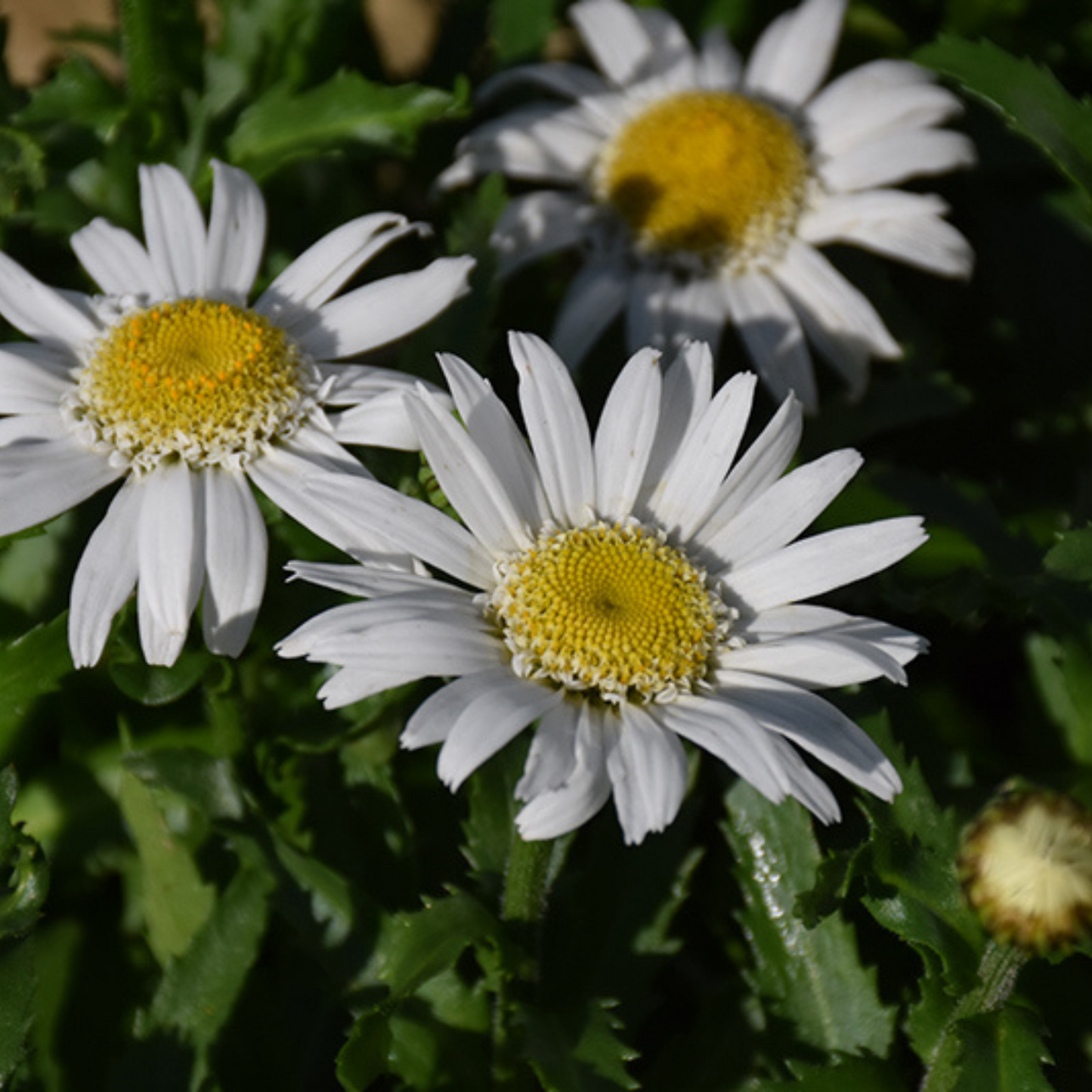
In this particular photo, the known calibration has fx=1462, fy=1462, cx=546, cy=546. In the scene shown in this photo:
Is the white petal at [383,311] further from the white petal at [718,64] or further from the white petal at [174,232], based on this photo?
the white petal at [718,64]

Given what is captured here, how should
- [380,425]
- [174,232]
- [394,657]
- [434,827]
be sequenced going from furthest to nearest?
[434,827]
[174,232]
[380,425]
[394,657]

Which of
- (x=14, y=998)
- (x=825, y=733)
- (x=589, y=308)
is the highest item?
(x=825, y=733)

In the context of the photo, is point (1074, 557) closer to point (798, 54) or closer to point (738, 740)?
point (738, 740)

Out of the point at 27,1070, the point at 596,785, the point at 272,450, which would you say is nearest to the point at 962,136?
the point at 272,450

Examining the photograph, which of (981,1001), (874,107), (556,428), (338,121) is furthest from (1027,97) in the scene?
(981,1001)

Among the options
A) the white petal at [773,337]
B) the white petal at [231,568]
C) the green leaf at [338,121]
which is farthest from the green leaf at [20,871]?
the white petal at [773,337]

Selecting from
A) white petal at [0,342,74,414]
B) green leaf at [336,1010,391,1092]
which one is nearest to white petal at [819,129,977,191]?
white petal at [0,342,74,414]

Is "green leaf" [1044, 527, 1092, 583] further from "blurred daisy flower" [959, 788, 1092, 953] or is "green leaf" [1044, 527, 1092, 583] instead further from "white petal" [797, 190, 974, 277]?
"white petal" [797, 190, 974, 277]
